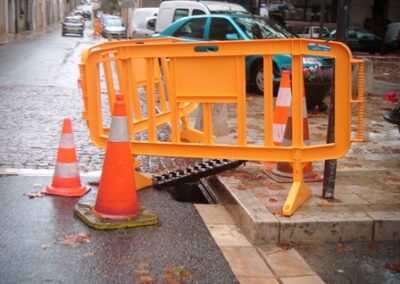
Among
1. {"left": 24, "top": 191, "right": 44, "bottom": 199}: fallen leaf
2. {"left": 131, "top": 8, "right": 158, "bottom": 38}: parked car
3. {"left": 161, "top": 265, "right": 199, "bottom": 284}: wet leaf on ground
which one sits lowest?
{"left": 24, "top": 191, "right": 44, "bottom": 199}: fallen leaf

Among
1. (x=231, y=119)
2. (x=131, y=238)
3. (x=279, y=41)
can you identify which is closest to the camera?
(x=131, y=238)

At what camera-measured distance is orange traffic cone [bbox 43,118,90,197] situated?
576cm

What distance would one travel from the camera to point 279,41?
5059mm

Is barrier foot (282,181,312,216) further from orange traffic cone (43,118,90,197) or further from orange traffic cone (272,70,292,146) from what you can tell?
orange traffic cone (43,118,90,197)

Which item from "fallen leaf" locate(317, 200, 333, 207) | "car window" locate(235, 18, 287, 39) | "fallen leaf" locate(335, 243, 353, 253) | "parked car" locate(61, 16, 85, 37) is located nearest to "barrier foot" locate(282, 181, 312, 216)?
"fallen leaf" locate(317, 200, 333, 207)

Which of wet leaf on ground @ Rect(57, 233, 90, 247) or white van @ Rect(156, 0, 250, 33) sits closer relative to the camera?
wet leaf on ground @ Rect(57, 233, 90, 247)

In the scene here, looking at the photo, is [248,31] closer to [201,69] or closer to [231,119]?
[231,119]

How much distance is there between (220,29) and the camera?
14.0 meters

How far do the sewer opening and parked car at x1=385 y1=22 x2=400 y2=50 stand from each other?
108 feet

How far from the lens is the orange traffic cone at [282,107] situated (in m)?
6.31

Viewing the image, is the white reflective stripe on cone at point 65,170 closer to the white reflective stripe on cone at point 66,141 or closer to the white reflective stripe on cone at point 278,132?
the white reflective stripe on cone at point 66,141

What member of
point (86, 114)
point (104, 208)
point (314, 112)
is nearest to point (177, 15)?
point (314, 112)

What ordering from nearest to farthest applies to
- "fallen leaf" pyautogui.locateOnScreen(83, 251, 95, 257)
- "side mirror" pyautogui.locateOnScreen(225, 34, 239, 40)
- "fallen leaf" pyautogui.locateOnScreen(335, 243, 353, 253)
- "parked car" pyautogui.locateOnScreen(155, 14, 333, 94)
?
"fallen leaf" pyautogui.locateOnScreen(83, 251, 95, 257) → "fallen leaf" pyautogui.locateOnScreen(335, 243, 353, 253) → "side mirror" pyautogui.locateOnScreen(225, 34, 239, 40) → "parked car" pyautogui.locateOnScreen(155, 14, 333, 94)

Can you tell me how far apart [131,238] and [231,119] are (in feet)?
17.6
